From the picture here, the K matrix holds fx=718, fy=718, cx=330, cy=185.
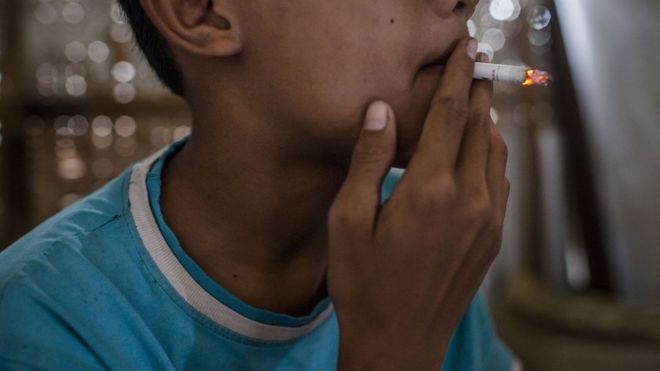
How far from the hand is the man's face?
33 mm

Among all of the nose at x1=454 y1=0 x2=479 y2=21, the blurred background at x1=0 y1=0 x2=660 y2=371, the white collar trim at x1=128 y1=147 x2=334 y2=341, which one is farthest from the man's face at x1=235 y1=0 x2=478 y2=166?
the blurred background at x1=0 y1=0 x2=660 y2=371

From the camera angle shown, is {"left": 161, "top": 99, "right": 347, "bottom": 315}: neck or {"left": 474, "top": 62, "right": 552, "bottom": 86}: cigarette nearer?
{"left": 474, "top": 62, "right": 552, "bottom": 86}: cigarette

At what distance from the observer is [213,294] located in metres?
0.87

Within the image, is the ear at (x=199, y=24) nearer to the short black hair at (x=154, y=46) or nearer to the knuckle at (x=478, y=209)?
the short black hair at (x=154, y=46)

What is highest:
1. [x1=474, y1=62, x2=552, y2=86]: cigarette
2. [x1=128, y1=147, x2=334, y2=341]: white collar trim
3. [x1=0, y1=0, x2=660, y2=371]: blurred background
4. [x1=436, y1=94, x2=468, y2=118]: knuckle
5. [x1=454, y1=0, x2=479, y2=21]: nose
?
[x1=454, y1=0, x2=479, y2=21]: nose

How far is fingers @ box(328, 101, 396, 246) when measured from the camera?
757 mm

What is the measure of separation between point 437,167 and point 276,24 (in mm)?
249

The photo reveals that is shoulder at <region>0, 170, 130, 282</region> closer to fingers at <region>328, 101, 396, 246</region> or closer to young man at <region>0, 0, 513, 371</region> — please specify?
young man at <region>0, 0, 513, 371</region>

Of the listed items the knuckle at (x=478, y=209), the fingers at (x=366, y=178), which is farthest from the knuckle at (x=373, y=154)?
the knuckle at (x=478, y=209)

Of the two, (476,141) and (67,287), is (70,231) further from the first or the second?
(476,141)

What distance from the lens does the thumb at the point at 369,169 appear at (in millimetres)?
759

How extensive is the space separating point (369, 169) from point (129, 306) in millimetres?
309

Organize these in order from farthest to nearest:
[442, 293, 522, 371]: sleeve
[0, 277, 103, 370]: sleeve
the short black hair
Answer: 1. [442, 293, 522, 371]: sleeve
2. the short black hair
3. [0, 277, 103, 370]: sleeve

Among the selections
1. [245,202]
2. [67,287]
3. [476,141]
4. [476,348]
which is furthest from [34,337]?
[476,348]
